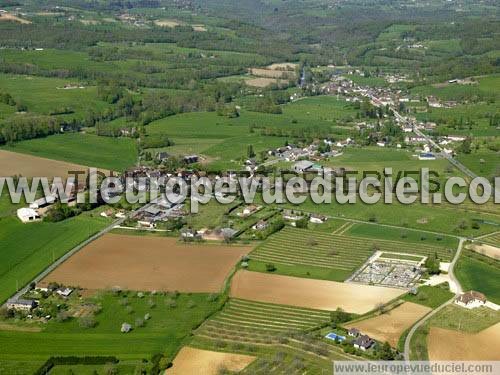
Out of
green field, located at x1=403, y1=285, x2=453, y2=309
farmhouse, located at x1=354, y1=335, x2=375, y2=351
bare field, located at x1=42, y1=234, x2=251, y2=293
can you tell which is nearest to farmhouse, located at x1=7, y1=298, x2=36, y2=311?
bare field, located at x1=42, y1=234, x2=251, y2=293

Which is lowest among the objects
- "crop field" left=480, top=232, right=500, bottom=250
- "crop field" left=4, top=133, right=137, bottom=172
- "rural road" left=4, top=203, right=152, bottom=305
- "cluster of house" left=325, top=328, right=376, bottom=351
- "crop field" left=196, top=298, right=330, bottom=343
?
"crop field" left=480, top=232, right=500, bottom=250

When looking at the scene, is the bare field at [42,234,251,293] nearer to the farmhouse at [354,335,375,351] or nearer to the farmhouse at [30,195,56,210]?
the farmhouse at [30,195,56,210]

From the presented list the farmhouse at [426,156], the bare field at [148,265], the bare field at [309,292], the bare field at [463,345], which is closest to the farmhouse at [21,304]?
the bare field at [148,265]

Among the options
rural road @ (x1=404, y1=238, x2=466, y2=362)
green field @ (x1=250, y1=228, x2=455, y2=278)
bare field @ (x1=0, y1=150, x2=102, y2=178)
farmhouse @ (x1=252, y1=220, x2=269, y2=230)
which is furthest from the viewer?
bare field @ (x1=0, y1=150, x2=102, y2=178)

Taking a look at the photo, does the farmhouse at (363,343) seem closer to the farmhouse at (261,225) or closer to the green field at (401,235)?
the green field at (401,235)

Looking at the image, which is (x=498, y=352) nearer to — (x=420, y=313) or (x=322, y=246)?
(x=420, y=313)

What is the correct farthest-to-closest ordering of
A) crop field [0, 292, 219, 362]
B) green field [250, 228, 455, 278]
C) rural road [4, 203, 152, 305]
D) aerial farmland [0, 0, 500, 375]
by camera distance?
green field [250, 228, 455, 278], rural road [4, 203, 152, 305], aerial farmland [0, 0, 500, 375], crop field [0, 292, 219, 362]

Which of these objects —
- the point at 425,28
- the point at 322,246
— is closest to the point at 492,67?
the point at 425,28
